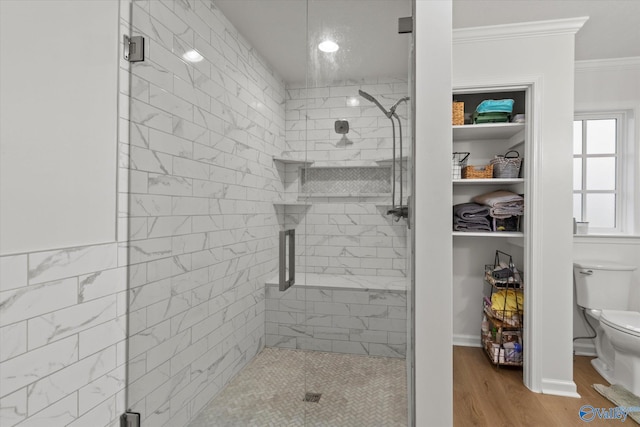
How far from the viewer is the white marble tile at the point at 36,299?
934mm

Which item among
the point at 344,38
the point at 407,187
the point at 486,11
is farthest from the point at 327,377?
the point at 486,11

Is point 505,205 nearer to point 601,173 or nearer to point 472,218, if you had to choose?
point 472,218

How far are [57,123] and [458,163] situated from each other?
8.04ft

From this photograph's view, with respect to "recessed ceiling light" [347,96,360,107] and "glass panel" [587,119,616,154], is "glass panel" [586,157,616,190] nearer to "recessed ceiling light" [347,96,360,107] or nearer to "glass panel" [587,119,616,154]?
"glass panel" [587,119,616,154]

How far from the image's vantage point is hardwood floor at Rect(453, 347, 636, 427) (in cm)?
198

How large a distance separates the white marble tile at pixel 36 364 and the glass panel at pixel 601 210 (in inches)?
146

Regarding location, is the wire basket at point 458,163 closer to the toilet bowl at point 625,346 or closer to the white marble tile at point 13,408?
the toilet bowl at point 625,346

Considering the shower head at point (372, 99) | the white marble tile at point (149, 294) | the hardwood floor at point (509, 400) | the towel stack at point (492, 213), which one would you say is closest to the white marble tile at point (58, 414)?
the white marble tile at point (149, 294)

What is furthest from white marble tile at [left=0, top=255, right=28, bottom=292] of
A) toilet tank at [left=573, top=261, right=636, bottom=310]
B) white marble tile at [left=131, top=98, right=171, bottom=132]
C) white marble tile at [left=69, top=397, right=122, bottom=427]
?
toilet tank at [left=573, top=261, right=636, bottom=310]

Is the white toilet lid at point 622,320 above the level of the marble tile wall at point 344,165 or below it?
below

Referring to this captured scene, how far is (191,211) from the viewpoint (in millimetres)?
1351

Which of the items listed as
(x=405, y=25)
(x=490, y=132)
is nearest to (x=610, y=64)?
(x=490, y=132)

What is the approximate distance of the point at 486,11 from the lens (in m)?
2.23

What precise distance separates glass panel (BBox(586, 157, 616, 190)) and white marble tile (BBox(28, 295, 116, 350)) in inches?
142
